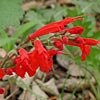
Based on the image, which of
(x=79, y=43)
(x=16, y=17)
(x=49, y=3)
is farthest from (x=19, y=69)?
(x=49, y=3)

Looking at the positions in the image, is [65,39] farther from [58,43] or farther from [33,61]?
[33,61]

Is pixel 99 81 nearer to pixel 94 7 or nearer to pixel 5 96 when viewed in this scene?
pixel 5 96

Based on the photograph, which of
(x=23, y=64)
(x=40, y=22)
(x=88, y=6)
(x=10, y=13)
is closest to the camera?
(x=23, y=64)

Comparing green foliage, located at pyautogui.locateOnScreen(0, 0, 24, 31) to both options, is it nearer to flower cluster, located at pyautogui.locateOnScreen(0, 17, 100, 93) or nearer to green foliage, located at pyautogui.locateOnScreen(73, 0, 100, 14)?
flower cluster, located at pyautogui.locateOnScreen(0, 17, 100, 93)

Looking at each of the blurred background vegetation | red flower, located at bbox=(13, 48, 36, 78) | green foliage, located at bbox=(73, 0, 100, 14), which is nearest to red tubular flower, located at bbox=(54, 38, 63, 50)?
red flower, located at bbox=(13, 48, 36, 78)

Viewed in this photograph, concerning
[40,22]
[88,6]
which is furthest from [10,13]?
[88,6]

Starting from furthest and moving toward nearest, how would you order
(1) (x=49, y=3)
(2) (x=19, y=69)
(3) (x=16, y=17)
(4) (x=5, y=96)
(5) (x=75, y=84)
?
(1) (x=49, y=3) < (5) (x=75, y=84) < (4) (x=5, y=96) < (3) (x=16, y=17) < (2) (x=19, y=69)

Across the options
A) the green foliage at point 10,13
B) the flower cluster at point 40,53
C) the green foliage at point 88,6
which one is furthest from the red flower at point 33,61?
the green foliage at point 88,6

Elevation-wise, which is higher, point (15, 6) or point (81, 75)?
point (15, 6)

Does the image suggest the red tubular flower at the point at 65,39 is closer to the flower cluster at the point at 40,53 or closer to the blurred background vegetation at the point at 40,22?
the flower cluster at the point at 40,53
